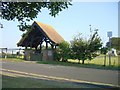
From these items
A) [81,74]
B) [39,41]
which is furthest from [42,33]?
[81,74]

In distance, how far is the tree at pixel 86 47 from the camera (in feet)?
112

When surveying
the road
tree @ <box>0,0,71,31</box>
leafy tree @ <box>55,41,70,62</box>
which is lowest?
the road

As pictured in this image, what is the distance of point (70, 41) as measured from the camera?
36812mm

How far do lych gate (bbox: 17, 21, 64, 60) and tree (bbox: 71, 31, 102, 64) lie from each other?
189 inches

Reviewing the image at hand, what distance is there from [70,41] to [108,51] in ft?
18.4

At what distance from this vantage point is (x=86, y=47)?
3466 centimetres

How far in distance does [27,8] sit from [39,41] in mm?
32086

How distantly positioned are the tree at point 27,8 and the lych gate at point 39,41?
26.1 meters

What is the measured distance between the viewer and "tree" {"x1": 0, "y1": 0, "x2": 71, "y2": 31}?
11812 mm

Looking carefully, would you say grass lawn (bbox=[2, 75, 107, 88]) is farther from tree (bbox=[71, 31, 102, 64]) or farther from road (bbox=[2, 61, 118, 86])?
tree (bbox=[71, 31, 102, 64])

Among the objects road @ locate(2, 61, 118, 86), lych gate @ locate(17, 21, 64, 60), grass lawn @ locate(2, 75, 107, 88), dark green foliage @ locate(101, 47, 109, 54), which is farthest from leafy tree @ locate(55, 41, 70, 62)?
grass lawn @ locate(2, 75, 107, 88)

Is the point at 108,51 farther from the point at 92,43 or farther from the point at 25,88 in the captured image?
the point at 25,88

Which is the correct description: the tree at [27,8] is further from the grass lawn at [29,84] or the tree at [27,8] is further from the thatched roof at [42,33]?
the thatched roof at [42,33]

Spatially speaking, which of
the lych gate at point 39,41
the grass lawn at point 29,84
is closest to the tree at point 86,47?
the lych gate at point 39,41
